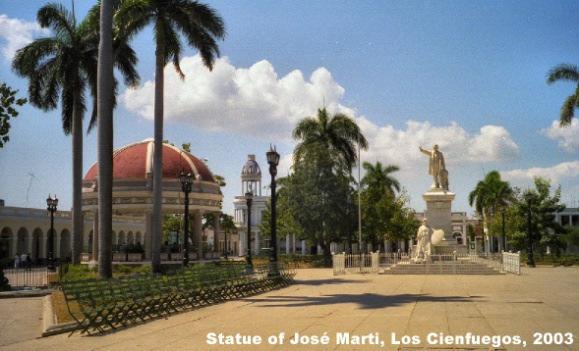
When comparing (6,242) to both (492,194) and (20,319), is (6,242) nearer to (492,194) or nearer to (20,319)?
(20,319)

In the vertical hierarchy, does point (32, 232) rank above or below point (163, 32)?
below

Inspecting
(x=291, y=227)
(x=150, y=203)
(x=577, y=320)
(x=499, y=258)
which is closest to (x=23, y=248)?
(x=150, y=203)

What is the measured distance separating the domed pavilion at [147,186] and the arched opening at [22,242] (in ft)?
38.5

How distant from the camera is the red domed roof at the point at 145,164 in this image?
4394 cm

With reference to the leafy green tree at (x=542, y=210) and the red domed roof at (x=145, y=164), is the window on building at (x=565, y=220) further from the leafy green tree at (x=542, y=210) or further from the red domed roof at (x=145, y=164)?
the red domed roof at (x=145, y=164)

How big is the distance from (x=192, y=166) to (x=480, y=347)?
1496 inches

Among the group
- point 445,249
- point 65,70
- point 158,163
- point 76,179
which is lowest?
point 445,249

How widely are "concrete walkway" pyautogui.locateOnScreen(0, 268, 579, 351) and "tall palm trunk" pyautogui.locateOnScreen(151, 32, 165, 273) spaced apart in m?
7.76

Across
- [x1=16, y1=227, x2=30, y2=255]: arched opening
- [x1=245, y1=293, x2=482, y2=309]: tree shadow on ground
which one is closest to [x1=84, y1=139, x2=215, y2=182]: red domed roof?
[x1=16, y1=227, x2=30, y2=255]: arched opening

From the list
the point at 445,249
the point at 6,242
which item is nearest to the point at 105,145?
the point at 445,249

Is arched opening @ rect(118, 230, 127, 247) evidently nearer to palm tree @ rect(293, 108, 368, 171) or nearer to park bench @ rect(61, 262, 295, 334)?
palm tree @ rect(293, 108, 368, 171)

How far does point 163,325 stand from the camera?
44.8ft

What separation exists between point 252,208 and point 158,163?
266ft

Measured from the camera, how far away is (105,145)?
21.6 m
